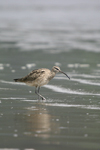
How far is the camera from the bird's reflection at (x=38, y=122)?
29.9 ft

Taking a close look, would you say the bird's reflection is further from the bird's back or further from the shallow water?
the bird's back

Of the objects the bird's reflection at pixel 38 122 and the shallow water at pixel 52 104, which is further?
the bird's reflection at pixel 38 122

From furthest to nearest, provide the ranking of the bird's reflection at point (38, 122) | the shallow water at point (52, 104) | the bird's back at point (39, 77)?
the bird's back at point (39, 77)
the bird's reflection at point (38, 122)
the shallow water at point (52, 104)

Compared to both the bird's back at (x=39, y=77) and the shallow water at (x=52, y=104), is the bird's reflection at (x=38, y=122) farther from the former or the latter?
the bird's back at (x=39, y=77)

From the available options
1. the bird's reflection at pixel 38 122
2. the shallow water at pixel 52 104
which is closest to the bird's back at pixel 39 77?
the shallow water at pixel 52 104

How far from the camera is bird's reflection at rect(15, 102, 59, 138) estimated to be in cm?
912

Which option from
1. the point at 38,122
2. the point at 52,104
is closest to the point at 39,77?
the point at 52,104

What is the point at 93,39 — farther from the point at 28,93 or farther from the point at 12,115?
the point at 12,115

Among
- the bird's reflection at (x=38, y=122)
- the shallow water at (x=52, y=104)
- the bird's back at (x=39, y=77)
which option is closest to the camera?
the shallow water at (x=52, y=104)

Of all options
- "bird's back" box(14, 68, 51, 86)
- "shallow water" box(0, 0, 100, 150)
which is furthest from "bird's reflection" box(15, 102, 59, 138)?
"bird's back" box(14, 68, 51, 86)

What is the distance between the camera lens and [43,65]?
20.5 meters

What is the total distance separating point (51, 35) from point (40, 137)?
28019mm

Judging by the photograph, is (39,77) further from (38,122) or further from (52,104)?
(38,122)

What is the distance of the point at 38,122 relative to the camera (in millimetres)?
10008
